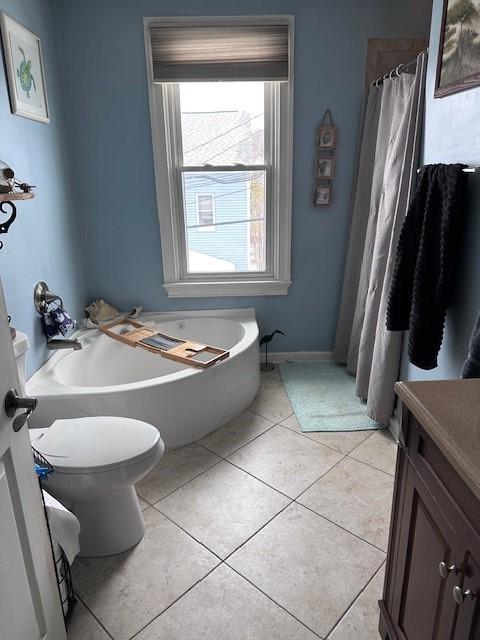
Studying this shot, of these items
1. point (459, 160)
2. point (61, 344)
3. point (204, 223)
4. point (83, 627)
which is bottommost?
point (83, 627)

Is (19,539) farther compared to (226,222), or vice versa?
(226,222)

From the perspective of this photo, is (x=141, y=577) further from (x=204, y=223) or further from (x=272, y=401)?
(x=204, y=223)

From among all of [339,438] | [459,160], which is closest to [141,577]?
[339,438]

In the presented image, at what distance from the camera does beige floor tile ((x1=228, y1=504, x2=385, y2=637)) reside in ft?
4.78

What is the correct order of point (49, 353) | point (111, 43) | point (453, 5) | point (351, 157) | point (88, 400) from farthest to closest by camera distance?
point (351, 157) < point (111, 43) < point (49, 353) < point (88, 400) < point (453, 5)

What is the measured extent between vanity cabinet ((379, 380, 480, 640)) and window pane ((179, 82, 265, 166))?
7.42ft

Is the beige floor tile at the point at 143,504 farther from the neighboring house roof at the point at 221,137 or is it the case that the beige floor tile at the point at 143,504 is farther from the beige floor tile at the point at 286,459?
the neighboring house roof at the point at 221,137

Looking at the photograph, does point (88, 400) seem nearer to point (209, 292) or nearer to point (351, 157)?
point (209, 292)

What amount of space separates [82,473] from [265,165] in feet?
7.31

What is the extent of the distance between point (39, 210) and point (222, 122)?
1.28 metres

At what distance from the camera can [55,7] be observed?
2539 millimetres

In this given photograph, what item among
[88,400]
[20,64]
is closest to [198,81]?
[20,64]

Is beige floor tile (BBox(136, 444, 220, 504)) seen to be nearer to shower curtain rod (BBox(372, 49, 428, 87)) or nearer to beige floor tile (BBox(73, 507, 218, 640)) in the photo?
beige floor tile (BBox(73, 507, 218, 640))

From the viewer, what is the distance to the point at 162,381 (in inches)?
86.0
